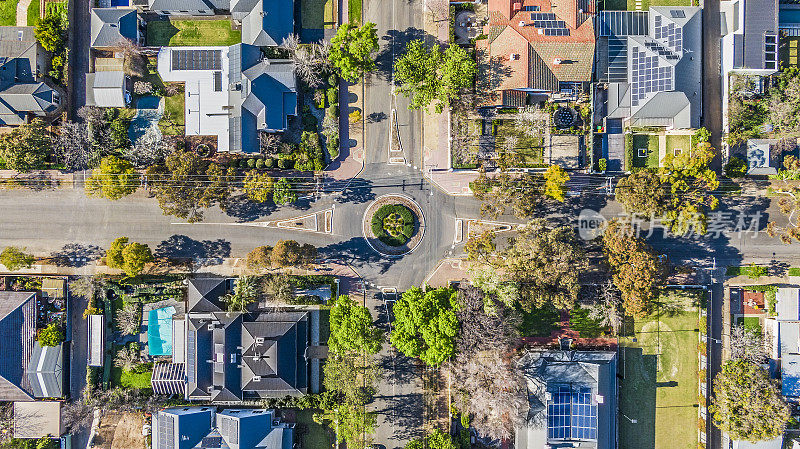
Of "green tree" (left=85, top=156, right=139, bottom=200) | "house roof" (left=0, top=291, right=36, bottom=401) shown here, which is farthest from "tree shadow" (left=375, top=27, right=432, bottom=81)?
"house roof" (left=0, top=291, right=36, bottom=401)

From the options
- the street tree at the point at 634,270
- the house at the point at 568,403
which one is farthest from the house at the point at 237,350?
the street tree at the point at 634,270

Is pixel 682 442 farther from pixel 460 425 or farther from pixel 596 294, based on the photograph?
pixel 460 425

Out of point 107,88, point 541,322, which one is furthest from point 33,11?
point 541,322

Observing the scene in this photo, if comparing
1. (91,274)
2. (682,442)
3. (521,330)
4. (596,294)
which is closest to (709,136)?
(596,294)

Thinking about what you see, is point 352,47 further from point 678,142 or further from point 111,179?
point 678,142

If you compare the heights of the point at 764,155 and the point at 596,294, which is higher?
the point at 764,155

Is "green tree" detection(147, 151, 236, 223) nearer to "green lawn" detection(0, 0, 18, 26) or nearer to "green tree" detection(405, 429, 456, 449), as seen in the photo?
"green lawn" detection(0, 0, 18, 26)

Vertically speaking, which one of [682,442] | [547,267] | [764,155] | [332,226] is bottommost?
[682,442]
